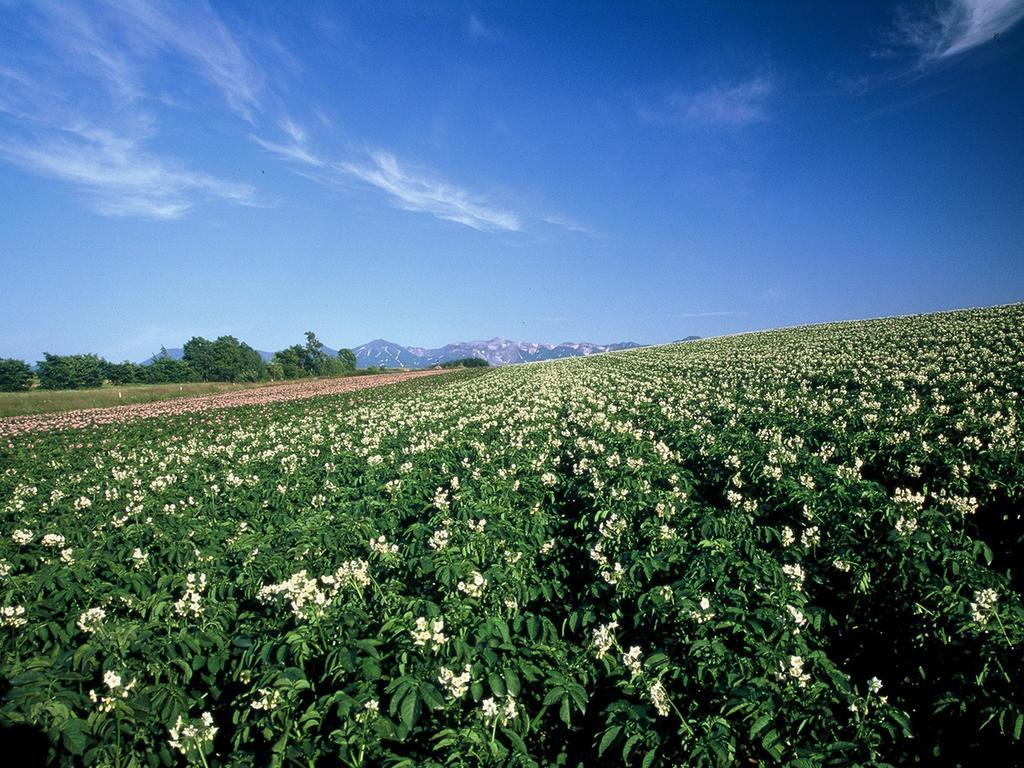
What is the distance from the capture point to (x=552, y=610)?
5.37 meters

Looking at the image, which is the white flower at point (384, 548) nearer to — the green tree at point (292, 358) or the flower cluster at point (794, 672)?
the flower cluster at point (794, 672)

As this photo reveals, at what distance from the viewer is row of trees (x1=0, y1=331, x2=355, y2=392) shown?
88.4 metres

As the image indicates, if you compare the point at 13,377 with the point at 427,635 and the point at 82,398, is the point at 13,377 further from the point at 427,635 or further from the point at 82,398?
the point at 427,635

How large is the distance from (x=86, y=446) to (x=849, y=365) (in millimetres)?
37565

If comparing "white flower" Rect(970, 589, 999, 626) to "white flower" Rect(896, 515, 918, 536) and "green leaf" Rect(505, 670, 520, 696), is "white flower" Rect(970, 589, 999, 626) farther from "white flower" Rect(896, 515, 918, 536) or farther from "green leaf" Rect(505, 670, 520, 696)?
"green leaf" Rect(505, 670, 520, 696)

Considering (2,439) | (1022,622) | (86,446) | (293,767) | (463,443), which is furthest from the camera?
(2,439)

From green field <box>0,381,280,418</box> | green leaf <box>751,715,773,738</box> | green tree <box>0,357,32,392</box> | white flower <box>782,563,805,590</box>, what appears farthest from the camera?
green tree <box>0,357,32,392</box>

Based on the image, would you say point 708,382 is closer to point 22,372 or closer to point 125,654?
point 125,654

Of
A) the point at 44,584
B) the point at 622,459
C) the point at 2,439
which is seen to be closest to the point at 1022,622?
the point at 622,459

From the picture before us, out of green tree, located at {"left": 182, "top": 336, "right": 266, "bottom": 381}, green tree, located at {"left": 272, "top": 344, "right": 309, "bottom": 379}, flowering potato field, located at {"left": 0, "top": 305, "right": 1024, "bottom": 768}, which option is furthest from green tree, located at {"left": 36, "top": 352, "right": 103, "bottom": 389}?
flowering potato field, located at {"left": 0, "top": 305, "right": 1024, "bottom": 768}

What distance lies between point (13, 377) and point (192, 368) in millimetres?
32925

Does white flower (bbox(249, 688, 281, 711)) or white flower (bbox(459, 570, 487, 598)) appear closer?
white flower (bbox(249, 688, 281, 711))

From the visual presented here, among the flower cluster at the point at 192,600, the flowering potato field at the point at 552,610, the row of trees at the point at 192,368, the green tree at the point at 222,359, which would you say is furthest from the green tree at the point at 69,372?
the flower cluster at the point at 192,600

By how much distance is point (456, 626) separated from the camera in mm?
4027
